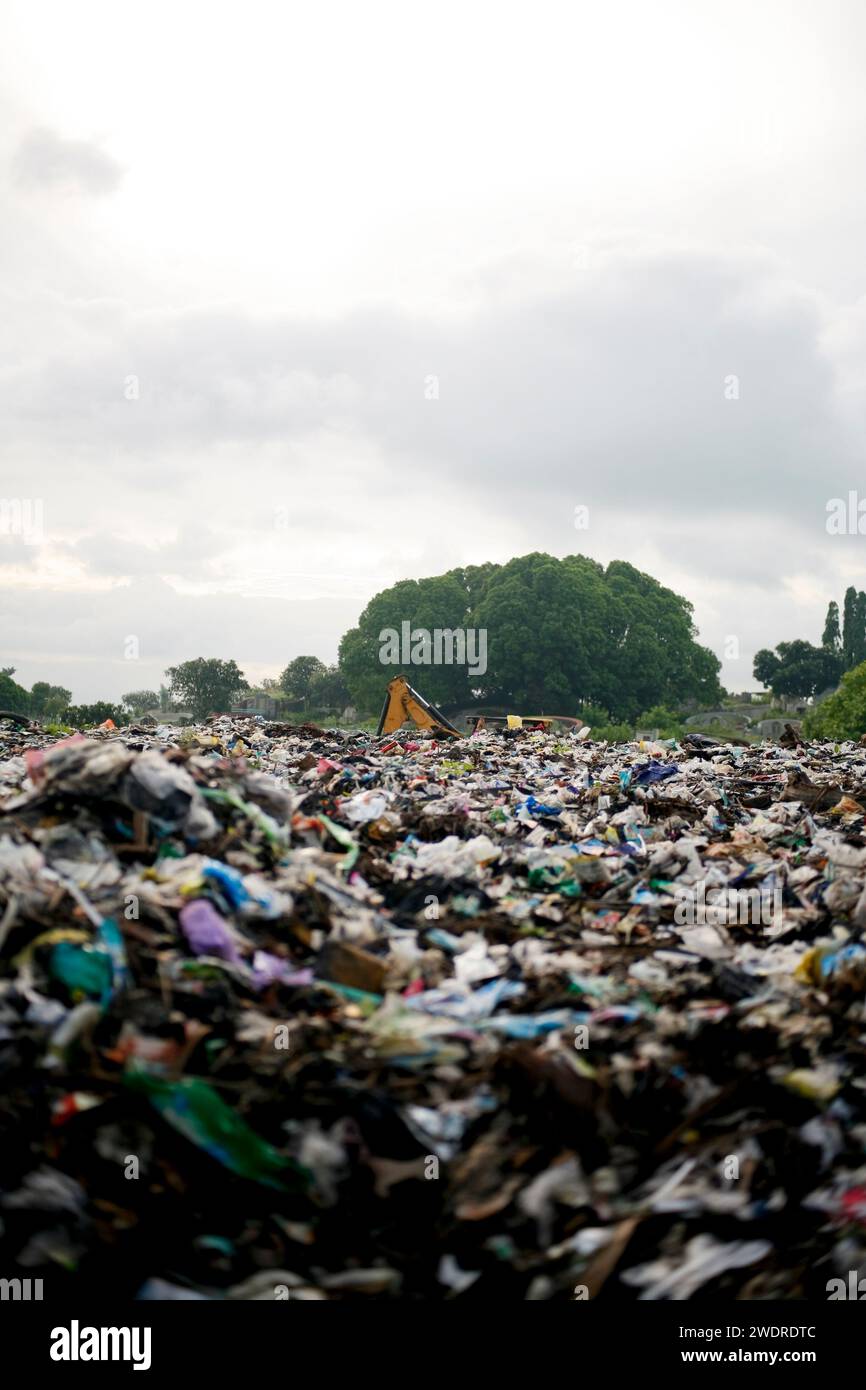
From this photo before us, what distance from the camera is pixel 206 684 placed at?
119ft

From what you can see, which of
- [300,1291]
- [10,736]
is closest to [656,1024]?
[300,1291]

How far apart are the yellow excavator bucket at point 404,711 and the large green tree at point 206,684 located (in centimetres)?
1775

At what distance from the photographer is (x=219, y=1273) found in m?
2.07

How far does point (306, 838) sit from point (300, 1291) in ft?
7.06

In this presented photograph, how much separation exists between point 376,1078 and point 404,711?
683 inches

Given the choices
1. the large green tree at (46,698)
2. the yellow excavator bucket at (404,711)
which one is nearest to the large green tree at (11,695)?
the large green tree at (46,698)

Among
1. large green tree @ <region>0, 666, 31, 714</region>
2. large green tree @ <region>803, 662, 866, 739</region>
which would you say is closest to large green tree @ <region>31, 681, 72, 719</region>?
large green tree @ <region>0, 666, 31, 714</region>

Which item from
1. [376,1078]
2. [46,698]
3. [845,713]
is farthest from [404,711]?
[46,698]

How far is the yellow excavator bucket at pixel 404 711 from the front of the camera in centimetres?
1923

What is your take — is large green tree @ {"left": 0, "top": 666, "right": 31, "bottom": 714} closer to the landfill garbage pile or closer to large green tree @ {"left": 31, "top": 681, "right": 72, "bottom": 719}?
large green tree @ {"left": 31, "top": 681, "right": 72, "bottom": 719}

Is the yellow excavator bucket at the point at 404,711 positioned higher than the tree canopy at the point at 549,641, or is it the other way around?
the tree canopy at the point at 549,641

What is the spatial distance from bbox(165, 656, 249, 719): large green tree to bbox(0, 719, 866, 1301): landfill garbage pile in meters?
33.1

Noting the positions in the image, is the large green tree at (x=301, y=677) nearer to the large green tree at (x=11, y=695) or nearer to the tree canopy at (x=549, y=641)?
the tree canopy at (x=549, y=641)
